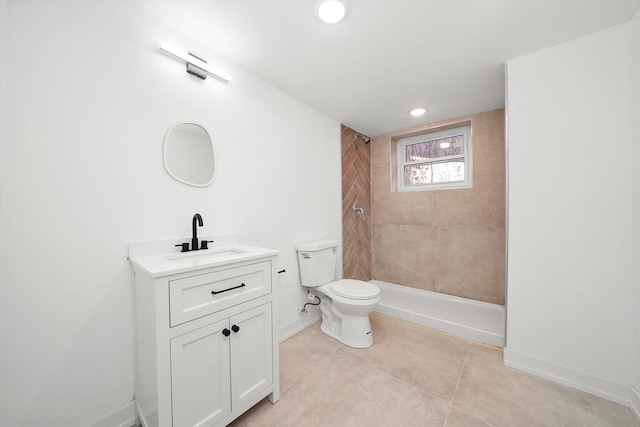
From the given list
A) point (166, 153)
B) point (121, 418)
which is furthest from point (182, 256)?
point (121, 418)

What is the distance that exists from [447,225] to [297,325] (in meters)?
2.05

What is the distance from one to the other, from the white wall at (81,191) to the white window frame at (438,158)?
97.3 inches

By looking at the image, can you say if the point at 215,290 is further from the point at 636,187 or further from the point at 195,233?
the point at 636,187

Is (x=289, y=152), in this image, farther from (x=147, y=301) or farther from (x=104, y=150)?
(x=147, y=301)

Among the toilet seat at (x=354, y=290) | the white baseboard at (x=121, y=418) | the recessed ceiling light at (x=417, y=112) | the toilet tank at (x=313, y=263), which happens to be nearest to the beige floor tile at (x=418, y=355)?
the toilet seat at (x=354, y=290)

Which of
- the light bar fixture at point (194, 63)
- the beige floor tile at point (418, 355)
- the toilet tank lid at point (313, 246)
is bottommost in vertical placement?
the beige floor tile at point (418, 355)

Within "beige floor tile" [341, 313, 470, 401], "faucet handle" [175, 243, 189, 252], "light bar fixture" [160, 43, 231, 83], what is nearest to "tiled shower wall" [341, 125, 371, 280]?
"beige floor tile" [341, 313, 470, 401]

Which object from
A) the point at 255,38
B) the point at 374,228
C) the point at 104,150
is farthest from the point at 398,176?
the point at 104,150

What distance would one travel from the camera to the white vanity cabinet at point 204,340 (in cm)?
97

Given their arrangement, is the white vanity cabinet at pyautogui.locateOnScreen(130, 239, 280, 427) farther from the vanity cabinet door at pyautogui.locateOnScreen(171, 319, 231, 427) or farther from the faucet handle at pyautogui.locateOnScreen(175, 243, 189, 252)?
the faucet handle at pyautogui.locateOnScreen(175, 243, 189, 252)

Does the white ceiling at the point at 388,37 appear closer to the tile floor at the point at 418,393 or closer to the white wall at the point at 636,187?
the white wall at the point at 636,187

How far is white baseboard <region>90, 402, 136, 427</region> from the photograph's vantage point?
117cm

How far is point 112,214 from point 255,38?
1.35 m

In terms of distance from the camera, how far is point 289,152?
2.18m
